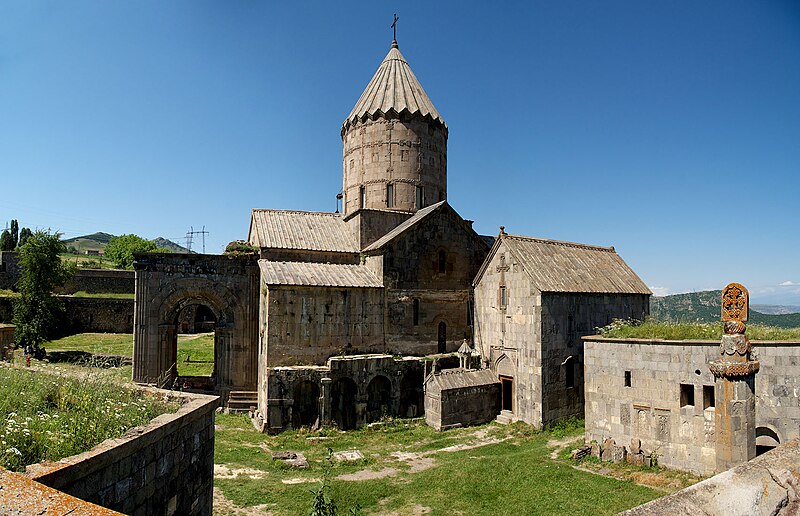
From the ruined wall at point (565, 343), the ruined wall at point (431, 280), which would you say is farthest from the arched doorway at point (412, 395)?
the ruined wall at point (565, 343)

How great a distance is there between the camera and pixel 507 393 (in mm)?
15672

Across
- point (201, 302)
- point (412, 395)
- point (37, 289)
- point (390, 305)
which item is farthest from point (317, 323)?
point (37, 289)

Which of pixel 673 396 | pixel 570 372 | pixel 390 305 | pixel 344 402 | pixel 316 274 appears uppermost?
pixel 316 274

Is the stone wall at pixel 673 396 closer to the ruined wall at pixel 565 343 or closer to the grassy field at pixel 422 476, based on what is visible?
the grassy field at pixel 422 476

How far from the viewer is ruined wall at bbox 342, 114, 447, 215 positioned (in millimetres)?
19422

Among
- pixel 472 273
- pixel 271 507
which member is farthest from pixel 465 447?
pixel 472 273

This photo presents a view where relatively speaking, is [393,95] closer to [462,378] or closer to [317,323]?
[317,323]

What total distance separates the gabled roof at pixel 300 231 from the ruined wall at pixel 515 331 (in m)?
5.09

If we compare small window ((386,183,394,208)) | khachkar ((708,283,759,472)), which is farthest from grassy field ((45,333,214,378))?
khachkar ((708,283,759,472))

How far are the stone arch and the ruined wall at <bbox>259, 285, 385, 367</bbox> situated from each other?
9.85 meters

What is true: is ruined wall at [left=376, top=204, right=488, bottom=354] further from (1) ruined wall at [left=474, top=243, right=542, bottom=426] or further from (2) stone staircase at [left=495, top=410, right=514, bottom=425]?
(2) stone staircase at [left=495, top=410, right=514, bottom=425]

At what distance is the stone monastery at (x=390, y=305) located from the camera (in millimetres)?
14773

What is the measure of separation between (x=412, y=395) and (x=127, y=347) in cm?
1749

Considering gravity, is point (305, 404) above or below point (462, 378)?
below
